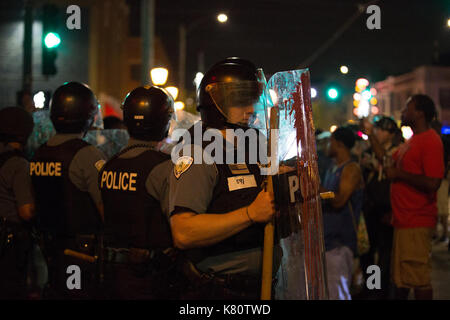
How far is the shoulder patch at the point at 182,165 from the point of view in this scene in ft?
8.80

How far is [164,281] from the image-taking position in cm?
324

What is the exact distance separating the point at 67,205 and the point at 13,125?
1.11m

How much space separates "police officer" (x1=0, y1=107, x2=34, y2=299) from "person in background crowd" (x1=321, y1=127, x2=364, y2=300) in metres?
2.85

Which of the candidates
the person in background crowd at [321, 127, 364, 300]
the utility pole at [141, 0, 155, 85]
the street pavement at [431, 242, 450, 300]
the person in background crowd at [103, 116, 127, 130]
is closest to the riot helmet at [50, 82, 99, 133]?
the person in background crowd at [103, 116, 127, 130]

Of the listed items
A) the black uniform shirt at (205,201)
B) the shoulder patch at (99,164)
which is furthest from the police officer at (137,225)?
the black uniform shirt at (205,201)

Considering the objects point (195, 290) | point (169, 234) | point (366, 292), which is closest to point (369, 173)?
point (366, 292)

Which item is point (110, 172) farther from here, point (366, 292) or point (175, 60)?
point (175, 60)

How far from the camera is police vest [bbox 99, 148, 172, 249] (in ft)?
11.0

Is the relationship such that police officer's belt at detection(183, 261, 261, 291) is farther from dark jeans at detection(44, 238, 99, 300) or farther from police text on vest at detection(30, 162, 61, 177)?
police text on vest at detection(30, 162, 61, 177)

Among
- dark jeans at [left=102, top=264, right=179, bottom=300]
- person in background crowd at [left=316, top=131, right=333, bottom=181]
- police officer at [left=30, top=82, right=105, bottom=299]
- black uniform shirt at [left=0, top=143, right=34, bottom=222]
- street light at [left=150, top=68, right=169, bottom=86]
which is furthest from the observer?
street light at [left=150, top=68, right=169, bottom=86]

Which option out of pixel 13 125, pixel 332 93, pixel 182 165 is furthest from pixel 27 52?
pixel 332 93

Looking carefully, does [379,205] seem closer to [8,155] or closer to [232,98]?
[232,98]

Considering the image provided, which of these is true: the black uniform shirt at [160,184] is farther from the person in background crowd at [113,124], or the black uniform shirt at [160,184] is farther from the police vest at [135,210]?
the person in background crowd at [113,124]

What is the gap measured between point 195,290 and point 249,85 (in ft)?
3.87
